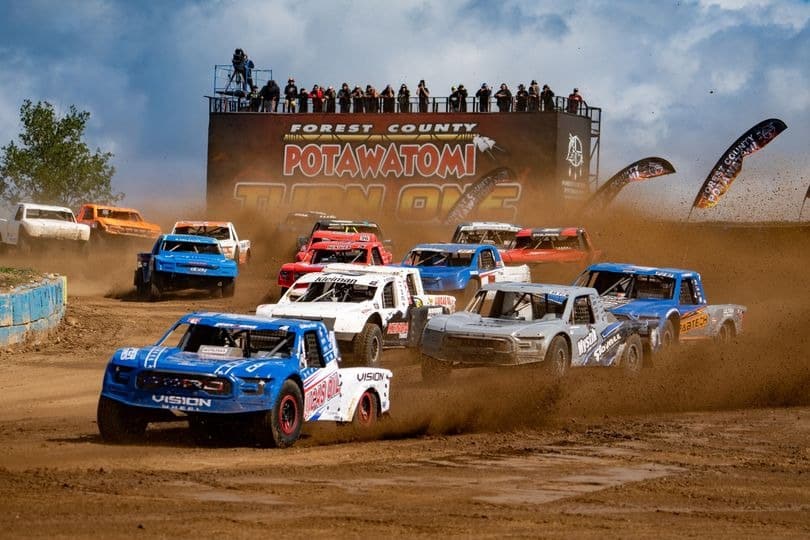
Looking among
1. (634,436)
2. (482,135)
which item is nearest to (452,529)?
(634,436)

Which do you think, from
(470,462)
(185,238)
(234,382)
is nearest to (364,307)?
(234,382)

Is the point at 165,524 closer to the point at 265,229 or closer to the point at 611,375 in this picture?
the point at 611,375

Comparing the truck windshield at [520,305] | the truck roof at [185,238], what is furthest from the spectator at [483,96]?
the truck windshield at [520,305]

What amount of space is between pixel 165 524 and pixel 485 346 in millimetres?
8508

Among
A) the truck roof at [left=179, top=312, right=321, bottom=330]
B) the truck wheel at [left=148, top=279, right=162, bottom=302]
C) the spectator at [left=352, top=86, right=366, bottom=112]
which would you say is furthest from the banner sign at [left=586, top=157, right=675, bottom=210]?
the truck roof at [left=179, top=312, right=321, bottom=330]

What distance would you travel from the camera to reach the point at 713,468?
10875mm

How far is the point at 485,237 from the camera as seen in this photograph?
110ft

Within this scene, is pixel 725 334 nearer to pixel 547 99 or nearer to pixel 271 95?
pixel 547 99

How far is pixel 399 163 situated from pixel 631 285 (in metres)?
33.0

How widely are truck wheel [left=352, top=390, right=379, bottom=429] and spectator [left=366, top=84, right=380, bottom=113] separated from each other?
40.2m

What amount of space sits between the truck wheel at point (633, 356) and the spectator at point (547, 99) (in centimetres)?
3248

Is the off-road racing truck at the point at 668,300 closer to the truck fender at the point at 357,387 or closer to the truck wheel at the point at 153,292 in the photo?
the truck fender at the point at 357,387

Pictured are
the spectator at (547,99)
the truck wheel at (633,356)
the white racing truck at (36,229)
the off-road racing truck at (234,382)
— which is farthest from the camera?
the spectator at (547,99)

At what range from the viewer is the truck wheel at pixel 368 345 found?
17516mm
